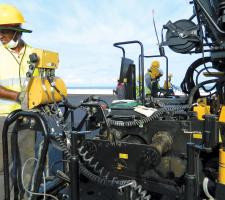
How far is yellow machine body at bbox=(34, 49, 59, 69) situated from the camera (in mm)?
2273

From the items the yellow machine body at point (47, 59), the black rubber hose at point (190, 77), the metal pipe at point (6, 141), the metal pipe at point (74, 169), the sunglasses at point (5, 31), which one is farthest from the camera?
the black rubber hose at point (190, 77)

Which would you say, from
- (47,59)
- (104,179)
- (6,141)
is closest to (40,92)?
(47,59)

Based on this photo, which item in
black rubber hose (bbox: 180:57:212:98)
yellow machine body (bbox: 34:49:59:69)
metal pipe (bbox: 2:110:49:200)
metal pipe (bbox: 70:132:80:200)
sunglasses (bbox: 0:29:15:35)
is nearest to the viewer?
metal pipe (bbox: 70:132:80:200)

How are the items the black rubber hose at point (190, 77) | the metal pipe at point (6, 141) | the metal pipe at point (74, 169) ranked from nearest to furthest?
the metal pipe at point (74, 169) < the metal pipe at point (6, 141) < the black rubber hose at point (190, 77)

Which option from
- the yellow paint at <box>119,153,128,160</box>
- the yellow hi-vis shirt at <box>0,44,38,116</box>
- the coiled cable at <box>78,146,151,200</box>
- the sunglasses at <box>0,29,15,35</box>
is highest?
the sunglasses at <box>0,29,15,35</box>

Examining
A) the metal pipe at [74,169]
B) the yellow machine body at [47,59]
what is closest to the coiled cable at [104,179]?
the metal pipe at [74,169]

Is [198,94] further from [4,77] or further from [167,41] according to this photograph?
[4,77]

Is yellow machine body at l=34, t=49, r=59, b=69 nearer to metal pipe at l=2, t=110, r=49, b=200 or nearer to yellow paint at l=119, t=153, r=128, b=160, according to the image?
metal pipe at l=2, t=110, r=49, b=200

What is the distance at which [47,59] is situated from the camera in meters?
2.34

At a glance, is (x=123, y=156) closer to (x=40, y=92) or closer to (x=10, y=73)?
(x=40, y=92)

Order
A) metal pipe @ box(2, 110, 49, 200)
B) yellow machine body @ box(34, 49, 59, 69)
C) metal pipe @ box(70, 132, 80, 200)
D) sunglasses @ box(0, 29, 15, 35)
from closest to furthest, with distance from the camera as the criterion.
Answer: metal pipe @ box(70, 132, 80, 200)
metal pipe @ box(2, 110, 49, 200)
yellow machine body @ box(34, 49, 59, 69)
sunglasses @ box(0, 29, 15, 35)

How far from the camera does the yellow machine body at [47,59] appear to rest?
227 centimetres

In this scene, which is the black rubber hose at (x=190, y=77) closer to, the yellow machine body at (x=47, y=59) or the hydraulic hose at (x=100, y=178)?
the hydraulic hose at (x=100, y=178)

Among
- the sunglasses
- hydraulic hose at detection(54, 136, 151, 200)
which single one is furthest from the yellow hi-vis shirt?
hydraulic hose at detection(54, 136, 151, 200)
